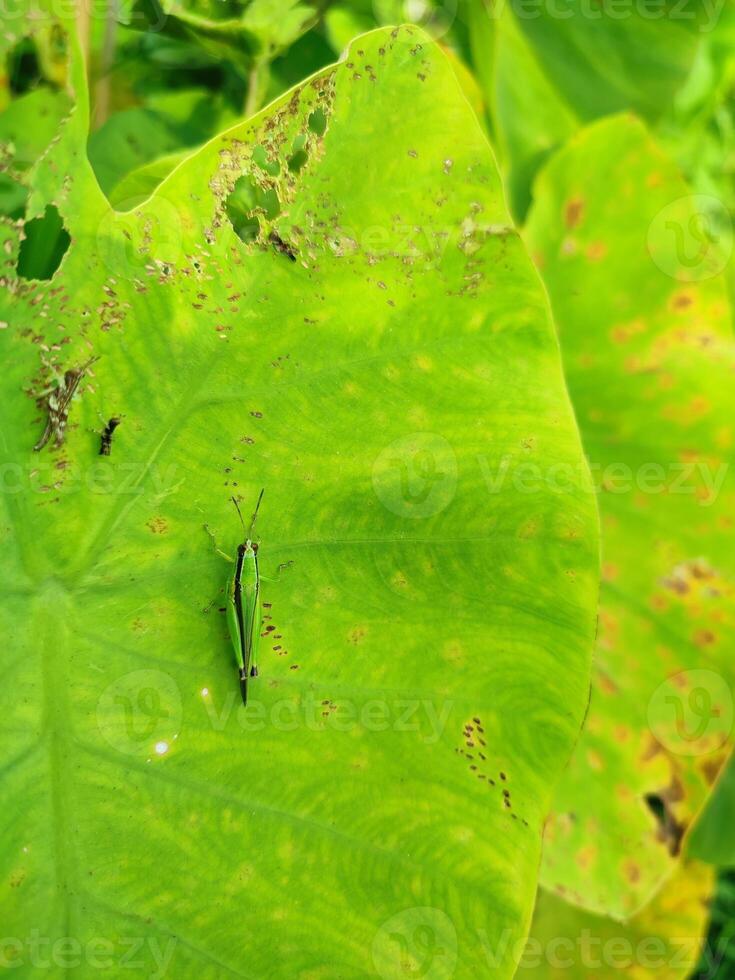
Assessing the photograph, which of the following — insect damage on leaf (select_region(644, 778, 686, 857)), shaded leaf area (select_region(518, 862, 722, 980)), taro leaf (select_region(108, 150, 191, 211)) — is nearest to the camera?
taro leaf (select_region(108, 150, 191, 211))

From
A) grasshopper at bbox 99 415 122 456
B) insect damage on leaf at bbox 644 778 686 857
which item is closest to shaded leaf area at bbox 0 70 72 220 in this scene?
grasshopper at bbox 99 415 122 456

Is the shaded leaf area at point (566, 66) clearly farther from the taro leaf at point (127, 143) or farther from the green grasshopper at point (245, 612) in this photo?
the green grasshopper at point (245, 612)

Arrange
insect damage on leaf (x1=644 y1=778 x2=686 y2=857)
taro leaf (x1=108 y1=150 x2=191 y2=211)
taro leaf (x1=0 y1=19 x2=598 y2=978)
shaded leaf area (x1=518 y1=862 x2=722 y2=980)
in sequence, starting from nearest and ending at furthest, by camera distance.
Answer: taro leaf (x1=0 y1=19 x2=598 y2=978), taro leaf (x1=108 y1=150 x2=191 y2=211), insect damage on leaf (x1=644 y1=778 x2=686 y2=857), shaded leaf area (x1=518 y1=862 x2=722 y2=980)

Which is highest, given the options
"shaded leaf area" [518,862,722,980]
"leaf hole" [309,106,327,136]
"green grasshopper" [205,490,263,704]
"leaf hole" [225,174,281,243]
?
"leaf hole" [309,106,327,136]

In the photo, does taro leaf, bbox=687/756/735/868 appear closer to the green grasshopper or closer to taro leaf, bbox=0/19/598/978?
taro leaf, bbox=0/19/598/978

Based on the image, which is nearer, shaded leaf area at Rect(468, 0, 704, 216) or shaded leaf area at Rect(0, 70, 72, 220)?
shaded leaf area at Rect(0, 70, 72, 220)
